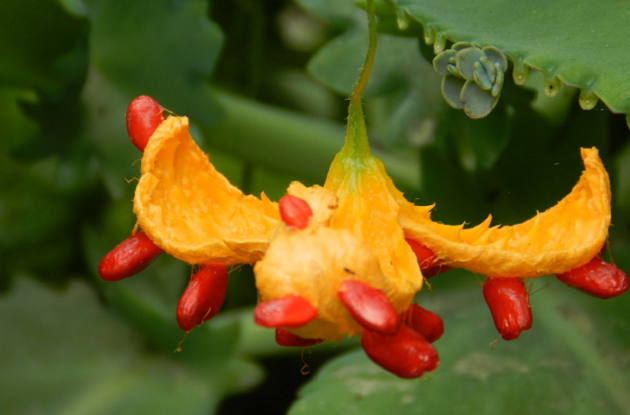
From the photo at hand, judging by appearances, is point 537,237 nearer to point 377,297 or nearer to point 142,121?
point 377,297

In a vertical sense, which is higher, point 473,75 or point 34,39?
point 473,75

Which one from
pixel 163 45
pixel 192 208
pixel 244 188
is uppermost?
pixel 192 208

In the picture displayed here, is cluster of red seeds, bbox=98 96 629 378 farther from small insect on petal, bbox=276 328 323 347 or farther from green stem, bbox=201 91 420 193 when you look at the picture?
green stem, bbox=201 91 420 193

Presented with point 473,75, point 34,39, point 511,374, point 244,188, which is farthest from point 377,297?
point 244,188

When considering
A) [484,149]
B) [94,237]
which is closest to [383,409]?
[484,149]

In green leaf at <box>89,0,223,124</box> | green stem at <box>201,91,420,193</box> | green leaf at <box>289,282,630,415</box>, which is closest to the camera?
green leaf at <box>289,282,630,415</box>

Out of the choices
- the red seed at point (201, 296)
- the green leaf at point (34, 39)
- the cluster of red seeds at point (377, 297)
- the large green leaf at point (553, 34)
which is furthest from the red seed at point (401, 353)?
the green leaf at point (34, 39)

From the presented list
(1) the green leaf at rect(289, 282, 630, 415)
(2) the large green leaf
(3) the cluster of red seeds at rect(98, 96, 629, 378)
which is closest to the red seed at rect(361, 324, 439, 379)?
(3) the cluster of red seeds at rect(98, 96, 629, 378)
